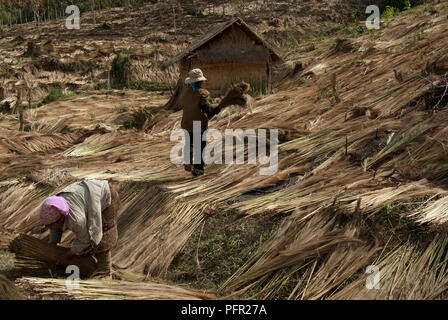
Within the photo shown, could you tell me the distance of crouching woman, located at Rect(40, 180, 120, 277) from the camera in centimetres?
347

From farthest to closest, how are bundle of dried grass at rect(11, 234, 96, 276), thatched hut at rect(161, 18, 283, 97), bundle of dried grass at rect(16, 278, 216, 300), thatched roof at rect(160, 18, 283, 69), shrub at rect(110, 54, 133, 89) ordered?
shrub at rect(110, 54, 133, 89) < thatched hut at rect(161, 18, 283, 97) < thatched roof at rect(160, 18, 283, 69) < bundle of dried grass at rect(11, 234, 96, 276) < bundle of dried grass at rect(16, 278, 216, 300)

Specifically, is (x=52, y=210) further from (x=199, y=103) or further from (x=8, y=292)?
(x=199, y=103)

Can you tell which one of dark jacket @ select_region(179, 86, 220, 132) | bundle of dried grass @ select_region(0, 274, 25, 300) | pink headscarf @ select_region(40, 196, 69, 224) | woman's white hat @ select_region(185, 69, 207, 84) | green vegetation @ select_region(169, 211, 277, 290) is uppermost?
woman's white hat @ select_region(185, 69, 207, 84)

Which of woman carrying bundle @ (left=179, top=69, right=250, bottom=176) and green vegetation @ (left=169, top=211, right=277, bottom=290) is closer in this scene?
green vegetation @ (left=169, top=211, right=277, bottom=290)

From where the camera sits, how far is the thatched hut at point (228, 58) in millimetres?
10953

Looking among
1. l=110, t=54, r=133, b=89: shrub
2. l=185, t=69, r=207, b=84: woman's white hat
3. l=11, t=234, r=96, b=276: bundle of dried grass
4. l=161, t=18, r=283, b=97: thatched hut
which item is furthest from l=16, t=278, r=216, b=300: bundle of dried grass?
l=110, t=54, r=133, b=89: shrub

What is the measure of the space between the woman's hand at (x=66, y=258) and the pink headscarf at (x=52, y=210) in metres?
0.40

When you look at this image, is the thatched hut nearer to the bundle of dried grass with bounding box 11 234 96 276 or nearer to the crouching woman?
the crouching woman

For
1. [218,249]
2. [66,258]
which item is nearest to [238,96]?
[218,249]

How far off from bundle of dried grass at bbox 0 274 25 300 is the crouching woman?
20.1 inches

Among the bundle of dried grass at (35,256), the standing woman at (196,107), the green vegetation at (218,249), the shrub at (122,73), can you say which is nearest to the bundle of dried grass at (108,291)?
the bundle of dried grass at (35,256)

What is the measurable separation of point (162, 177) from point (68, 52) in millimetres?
17045

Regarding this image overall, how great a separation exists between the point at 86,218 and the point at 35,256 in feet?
1.58
